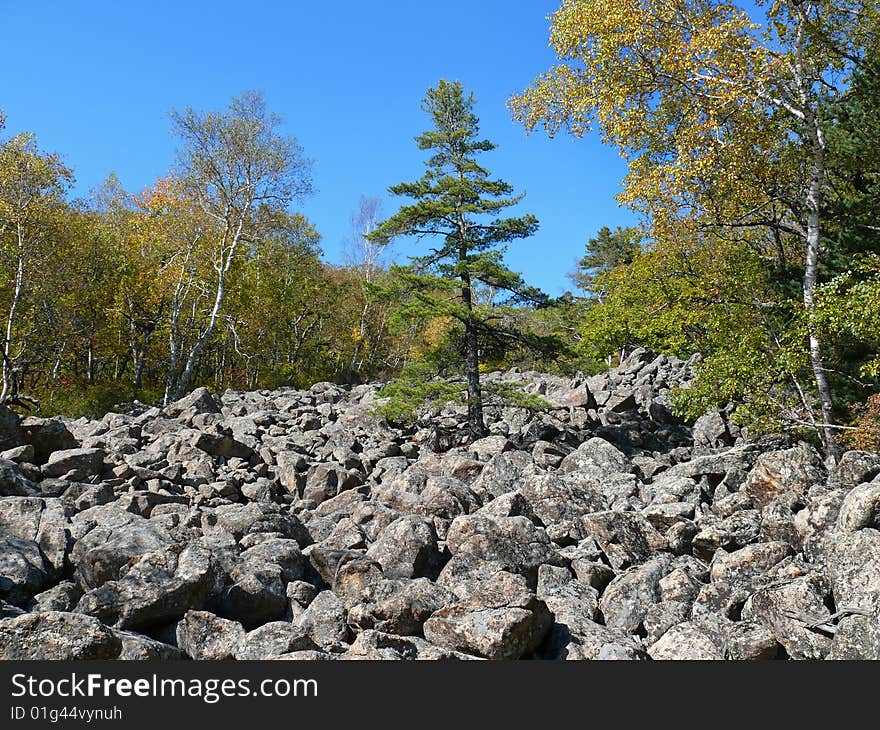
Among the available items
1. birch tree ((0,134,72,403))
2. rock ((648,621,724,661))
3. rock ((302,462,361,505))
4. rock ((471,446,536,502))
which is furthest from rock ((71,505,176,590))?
birch tree ((0,134,72,403))

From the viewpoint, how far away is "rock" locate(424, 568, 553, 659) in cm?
690

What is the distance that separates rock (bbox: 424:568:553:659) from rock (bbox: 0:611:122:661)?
3332 mm

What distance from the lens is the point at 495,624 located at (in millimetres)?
7008

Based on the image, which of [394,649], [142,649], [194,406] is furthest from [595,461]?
[194,406]

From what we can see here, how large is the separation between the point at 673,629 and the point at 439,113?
18.2m

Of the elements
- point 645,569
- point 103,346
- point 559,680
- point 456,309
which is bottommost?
point 559,680

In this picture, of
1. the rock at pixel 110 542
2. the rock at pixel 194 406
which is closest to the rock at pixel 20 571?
the rock at pixel 110 542

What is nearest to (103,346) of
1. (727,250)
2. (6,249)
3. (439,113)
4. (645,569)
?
(6,249)

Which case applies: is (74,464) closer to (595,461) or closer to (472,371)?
(472,371)

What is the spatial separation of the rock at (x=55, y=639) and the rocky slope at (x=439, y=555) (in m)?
0.02

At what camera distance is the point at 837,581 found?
7359 mm

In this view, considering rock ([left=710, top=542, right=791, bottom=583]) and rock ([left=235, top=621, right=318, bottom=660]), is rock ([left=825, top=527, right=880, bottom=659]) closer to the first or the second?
rock ([left=710, top=542, right=791, bottom=583])

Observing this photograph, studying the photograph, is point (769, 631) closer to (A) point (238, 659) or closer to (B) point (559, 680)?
(B) point (559, 680)

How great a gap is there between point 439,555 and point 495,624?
2848 millimetres
